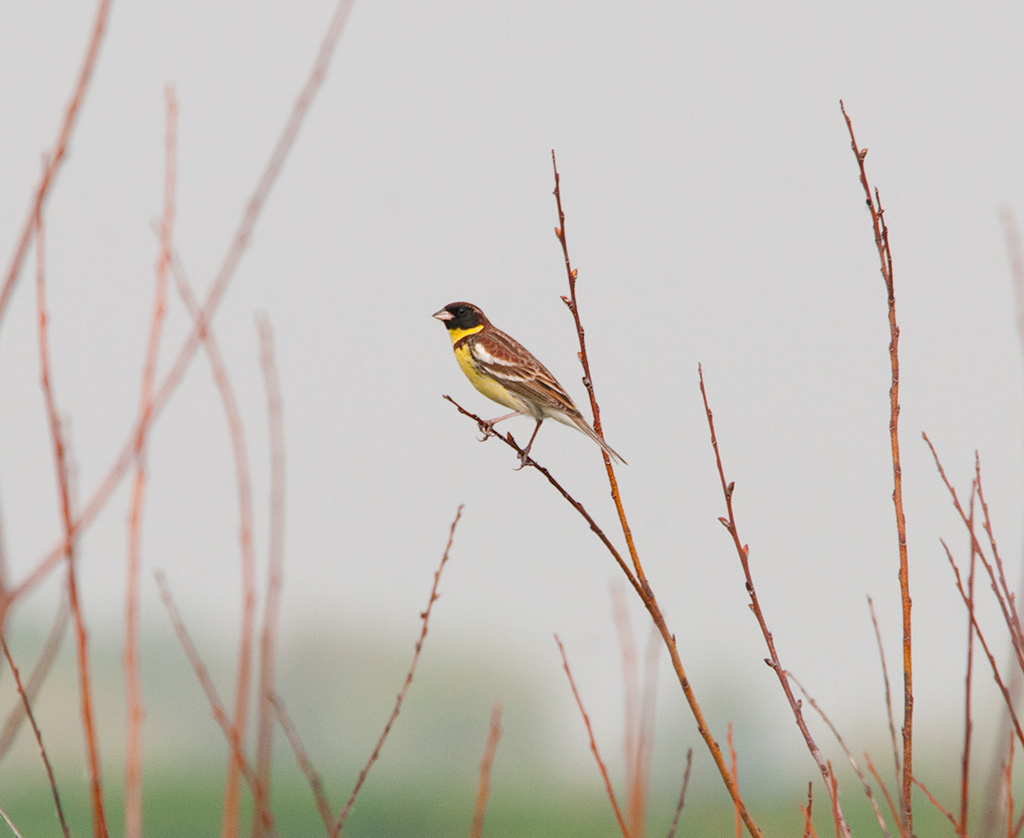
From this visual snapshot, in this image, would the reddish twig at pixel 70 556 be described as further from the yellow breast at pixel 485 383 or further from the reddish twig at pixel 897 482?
the yellow breast at pixel 485 383

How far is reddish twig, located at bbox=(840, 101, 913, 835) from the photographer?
1.70m

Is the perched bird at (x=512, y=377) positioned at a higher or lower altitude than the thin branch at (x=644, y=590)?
higher

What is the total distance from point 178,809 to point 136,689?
17.1 meters

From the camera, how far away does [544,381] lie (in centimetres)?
498

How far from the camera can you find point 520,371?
504 cm

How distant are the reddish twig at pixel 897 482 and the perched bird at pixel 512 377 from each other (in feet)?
9.12

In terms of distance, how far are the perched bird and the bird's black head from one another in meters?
0.11

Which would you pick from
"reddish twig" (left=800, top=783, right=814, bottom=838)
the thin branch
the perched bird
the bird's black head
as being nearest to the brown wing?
the perched bird

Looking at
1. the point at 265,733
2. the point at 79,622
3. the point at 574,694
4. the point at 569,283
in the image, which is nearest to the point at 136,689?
the point at 79,622

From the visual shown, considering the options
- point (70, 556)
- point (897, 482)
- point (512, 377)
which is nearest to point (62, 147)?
point (70, 556)

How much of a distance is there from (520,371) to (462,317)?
864 mm

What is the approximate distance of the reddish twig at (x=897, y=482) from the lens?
170 centimetres

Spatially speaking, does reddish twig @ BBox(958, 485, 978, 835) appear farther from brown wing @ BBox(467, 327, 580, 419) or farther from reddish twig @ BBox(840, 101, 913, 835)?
brown wing @ BBox(467, 327, 580, 419)

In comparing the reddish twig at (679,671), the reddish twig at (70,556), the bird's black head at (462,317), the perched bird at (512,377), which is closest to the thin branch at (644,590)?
the reddish twig at (679,671)
